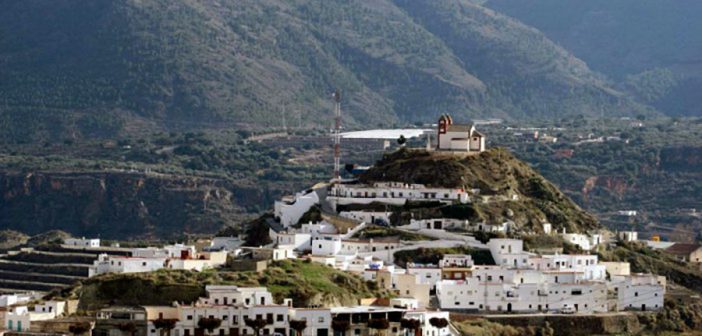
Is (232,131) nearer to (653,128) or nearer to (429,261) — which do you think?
(653,128)

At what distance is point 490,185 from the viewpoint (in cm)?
10881

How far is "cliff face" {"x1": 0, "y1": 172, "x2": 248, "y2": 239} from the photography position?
5871 inches

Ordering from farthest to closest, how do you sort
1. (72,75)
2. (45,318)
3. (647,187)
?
1. (72,75)
2. (647,187)
3. (45,318)

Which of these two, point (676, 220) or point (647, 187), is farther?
point (647, 187)

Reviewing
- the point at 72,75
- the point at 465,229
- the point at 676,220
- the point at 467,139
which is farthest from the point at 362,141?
the point at 465,229

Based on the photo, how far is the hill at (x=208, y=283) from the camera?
84.2 meters

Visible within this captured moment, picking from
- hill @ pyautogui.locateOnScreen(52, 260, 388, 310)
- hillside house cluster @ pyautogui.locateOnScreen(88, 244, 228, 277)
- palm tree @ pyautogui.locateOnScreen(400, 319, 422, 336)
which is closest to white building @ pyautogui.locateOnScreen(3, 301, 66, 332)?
hill @ pyautogui.locateOnScreen(52, 260, 388, 310)

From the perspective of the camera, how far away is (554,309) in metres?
95.7

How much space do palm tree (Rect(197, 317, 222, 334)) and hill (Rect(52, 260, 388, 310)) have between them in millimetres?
3160

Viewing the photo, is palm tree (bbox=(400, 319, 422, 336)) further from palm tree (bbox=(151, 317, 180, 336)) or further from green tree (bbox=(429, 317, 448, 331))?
palm tree (bbox=(151, 317, 180, 336))

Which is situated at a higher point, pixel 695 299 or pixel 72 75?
pixel 72 75

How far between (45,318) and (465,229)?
24321 millimetres

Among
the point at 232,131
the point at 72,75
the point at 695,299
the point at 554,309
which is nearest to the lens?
the point at 554,309

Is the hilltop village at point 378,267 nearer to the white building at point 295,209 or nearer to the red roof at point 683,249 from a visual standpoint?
the white building at point 295,209
